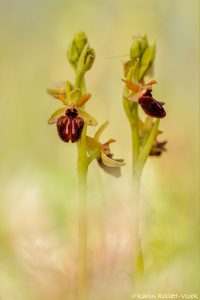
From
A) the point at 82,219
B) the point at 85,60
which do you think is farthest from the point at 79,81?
the point at 82,219

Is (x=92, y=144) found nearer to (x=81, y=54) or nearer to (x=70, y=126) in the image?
(x=70, y=126)

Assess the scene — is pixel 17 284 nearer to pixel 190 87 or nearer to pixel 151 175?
pixel 151 175

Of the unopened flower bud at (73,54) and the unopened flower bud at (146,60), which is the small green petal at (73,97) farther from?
the unopened flower bud at (146,60)

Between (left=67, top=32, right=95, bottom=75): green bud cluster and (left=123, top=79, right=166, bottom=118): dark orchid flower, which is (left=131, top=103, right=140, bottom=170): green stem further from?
(left=67, top=32, right=95, bottom=75): green bud cluster

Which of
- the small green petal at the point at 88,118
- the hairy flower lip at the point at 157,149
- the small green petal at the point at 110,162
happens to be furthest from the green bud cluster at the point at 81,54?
the hairy flower lip at the point at 157,149

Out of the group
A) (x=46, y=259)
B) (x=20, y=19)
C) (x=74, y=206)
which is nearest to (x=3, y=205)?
(x=74, y=206)

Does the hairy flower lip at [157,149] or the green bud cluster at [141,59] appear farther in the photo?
the hairy flower lip at [157,149]

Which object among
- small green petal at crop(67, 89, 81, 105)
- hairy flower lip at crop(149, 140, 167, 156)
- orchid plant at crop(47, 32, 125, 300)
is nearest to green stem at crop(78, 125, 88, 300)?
orchid plant at crop(47, 32, 125, 300)
